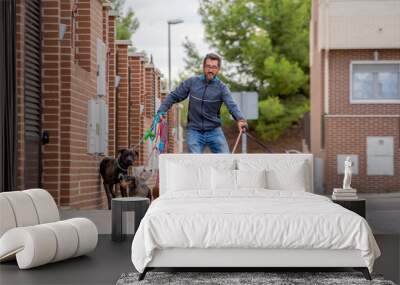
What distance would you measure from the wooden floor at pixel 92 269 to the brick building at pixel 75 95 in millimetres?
1936

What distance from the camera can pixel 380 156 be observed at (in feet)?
35.2

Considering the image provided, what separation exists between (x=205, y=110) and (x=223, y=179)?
1555 millimetres

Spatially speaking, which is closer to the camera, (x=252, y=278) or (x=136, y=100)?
(x=252, y=278)

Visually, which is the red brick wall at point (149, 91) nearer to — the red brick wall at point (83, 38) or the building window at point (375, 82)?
the red brick wall at point (83, 38)

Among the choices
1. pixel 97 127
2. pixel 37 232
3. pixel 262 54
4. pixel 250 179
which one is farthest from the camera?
pixel 262 54

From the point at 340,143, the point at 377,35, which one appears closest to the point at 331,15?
the point at 377,35

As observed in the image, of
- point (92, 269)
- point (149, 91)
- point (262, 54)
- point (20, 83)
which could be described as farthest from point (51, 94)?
point (92, 269)

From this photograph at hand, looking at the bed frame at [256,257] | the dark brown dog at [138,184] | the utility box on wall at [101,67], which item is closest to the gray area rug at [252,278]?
the bed frame at [256,257]

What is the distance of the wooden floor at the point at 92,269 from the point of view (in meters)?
5.11

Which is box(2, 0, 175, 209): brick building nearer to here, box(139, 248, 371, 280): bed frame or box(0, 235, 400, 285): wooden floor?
box(0, 235, 400, 285): wooden floor

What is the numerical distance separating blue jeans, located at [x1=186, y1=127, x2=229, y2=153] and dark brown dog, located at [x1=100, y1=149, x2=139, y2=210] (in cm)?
132

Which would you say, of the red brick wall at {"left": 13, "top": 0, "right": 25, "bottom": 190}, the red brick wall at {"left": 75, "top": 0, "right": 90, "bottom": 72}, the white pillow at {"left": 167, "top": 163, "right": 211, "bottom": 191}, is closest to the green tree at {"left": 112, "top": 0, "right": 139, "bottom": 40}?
the red brick wall at {"left": 75, "top": 0, "right": 90, "bottom": 72}

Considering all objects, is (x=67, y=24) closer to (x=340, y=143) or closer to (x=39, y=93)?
(x=39, y=93)

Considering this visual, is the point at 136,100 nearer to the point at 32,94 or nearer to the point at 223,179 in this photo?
the point at 32,94
